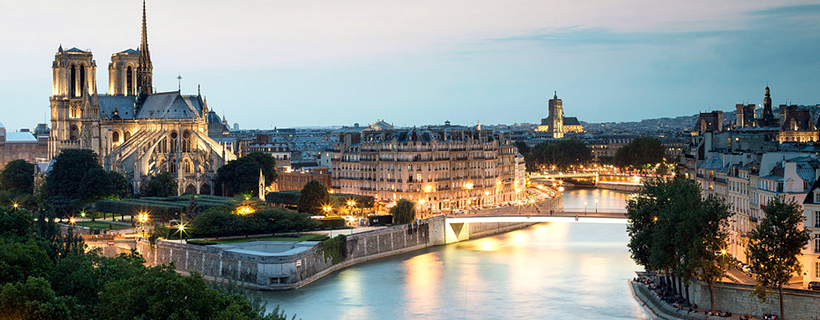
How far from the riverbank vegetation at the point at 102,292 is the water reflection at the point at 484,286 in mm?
13210

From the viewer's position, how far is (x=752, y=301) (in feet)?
131

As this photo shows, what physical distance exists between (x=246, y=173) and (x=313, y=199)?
56.7 feet

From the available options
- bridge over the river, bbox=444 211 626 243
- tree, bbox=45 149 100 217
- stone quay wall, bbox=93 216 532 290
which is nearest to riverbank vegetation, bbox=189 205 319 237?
stone quay wall, bbox=93 216 532 290

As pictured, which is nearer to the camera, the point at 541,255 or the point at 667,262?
the point at 667,262

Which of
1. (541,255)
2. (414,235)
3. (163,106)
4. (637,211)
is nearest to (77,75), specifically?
(163,106)

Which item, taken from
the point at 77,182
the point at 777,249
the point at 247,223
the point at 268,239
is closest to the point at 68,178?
the point at 77,182

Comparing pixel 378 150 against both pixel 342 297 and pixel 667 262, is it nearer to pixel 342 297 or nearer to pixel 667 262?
pixel 342 297

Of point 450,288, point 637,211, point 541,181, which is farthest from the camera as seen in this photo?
point 541,181

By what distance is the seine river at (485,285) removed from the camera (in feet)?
151

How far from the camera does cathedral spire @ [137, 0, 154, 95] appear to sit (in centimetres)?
10069

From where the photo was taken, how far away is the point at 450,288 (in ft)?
170

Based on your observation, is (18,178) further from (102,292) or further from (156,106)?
(102,292)

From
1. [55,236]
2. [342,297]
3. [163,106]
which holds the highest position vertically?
[163,106]

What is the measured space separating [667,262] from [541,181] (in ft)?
258
